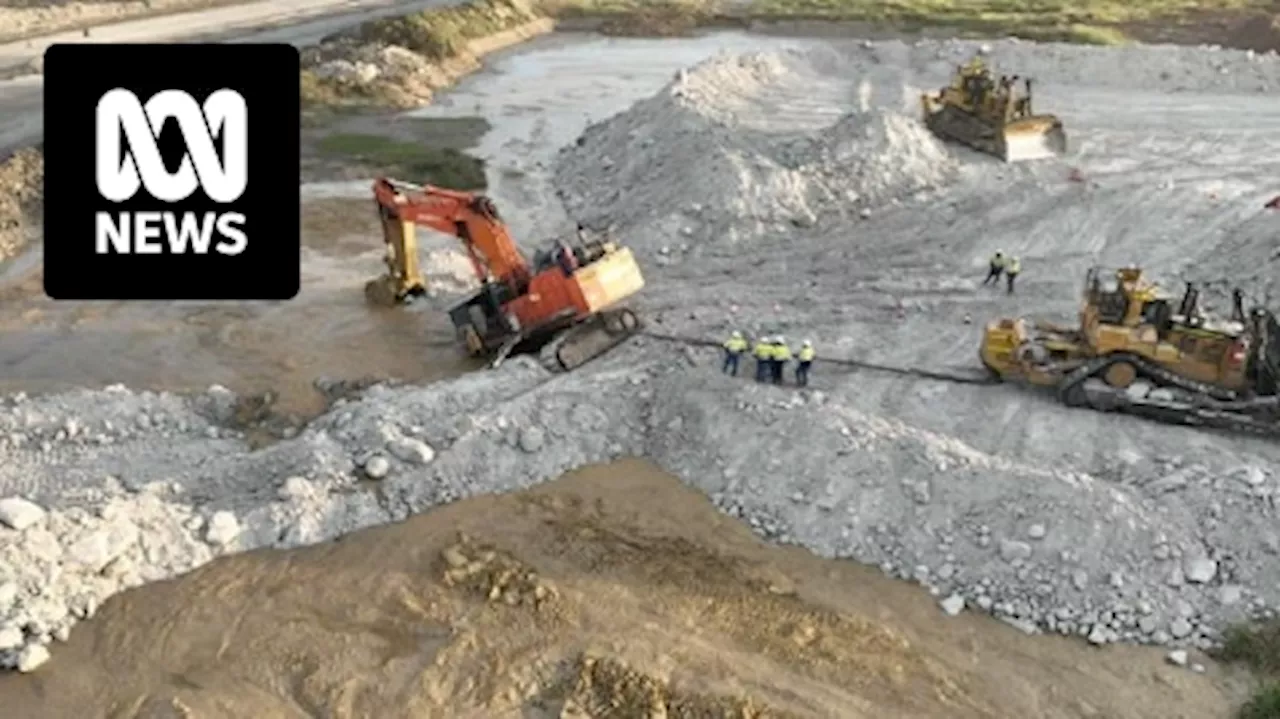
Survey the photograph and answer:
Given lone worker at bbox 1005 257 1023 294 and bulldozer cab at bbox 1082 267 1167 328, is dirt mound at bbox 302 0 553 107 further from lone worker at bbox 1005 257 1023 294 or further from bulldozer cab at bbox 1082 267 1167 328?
bulldozer cab at bbox 1082 267 1167 328

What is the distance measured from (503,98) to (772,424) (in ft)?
82.2

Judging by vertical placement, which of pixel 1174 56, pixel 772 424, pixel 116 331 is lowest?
pixel 116 331

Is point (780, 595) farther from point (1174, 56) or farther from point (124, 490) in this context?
point (1174, 56)

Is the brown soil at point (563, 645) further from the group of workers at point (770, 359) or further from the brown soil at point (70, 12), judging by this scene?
the brown soil at point (70, 12)

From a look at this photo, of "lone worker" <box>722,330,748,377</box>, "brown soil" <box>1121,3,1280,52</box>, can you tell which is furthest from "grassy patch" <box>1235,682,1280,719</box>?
"brown soil" <box>1121,3,1280,52</box>

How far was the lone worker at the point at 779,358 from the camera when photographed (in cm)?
1769

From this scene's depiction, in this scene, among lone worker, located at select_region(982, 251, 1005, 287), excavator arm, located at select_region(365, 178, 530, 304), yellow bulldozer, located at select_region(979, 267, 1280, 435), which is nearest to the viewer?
yellow bulldozer, located at select_region(979, 267, 1280, 435)

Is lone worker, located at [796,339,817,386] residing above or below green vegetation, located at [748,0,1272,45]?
below

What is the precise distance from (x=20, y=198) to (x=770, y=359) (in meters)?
17.7

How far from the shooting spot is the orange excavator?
19.0m

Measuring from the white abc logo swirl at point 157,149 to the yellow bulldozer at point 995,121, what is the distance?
1760cm

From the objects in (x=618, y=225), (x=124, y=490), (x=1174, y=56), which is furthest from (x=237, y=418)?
(x=1174, y=56)

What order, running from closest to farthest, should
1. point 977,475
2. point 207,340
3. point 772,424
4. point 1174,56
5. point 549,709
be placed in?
1. point 549,709
2. point 977,475
3. point 772,424
4. point 207,340
5. point 1174,56

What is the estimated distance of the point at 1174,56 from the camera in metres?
36.5
